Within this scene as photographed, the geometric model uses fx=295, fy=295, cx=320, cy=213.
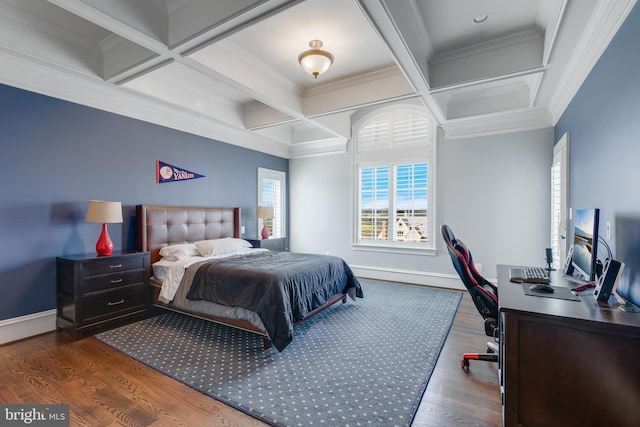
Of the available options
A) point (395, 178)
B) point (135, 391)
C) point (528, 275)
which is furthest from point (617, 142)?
point (135, 391)

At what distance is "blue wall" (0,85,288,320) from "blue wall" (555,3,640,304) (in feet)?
15.5

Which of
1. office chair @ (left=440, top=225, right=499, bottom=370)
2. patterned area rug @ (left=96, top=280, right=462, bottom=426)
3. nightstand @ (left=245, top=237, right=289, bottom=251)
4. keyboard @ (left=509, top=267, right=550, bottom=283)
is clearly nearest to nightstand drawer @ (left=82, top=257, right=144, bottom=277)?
patterned area rug @ (left=96, top=280, right=462, bottom=426)

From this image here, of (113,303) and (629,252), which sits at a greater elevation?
(629,252)

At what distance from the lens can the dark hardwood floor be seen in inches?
72.3

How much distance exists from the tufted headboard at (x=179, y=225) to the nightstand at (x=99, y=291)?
436mm

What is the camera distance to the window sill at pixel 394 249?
501 centimetres

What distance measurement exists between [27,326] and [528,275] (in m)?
4.75

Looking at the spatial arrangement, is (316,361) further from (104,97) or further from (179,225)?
(104,97)

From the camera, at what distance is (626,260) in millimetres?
1875

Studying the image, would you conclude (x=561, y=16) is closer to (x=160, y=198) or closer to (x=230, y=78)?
(x=230, y=78)

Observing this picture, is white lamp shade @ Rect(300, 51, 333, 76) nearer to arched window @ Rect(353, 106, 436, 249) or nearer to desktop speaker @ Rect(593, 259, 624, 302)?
arched window @ Rect(353, 106, 436, 249)

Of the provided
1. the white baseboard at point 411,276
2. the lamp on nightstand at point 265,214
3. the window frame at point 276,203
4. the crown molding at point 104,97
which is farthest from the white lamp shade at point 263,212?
the white baseboard at point 411,276

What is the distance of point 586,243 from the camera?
205cm

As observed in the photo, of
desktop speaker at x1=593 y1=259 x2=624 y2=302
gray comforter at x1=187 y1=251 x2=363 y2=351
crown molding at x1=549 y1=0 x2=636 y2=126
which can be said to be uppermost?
crown molding at x1=549 y1=0 x2=636 y2=126
